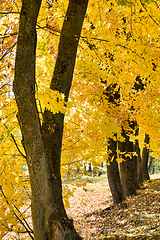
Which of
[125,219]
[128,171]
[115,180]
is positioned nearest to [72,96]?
[125,219]

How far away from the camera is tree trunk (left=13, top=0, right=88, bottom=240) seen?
2355 mm

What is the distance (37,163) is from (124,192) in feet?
25.5

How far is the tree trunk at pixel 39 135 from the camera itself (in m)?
2.36

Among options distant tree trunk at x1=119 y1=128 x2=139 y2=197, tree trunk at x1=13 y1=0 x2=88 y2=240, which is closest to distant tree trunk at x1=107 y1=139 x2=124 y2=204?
distant tree trunk at x1=119 y1=128 x2=139 y2=197

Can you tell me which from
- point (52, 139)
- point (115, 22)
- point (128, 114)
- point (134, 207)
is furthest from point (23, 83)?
point (134, 207)

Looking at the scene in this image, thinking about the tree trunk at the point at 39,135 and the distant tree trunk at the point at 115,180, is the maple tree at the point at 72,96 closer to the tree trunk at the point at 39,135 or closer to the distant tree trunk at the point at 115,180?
the tree trunk at the point at 39,135

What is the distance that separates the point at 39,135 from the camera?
8.26 feet

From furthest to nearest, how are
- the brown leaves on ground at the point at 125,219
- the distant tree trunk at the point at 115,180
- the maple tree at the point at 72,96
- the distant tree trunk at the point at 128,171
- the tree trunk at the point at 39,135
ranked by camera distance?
the distant tree trunk at the point at 128,171 → the distant tree trunk at the point at 115,180 → the brown leaves on ground at the point at 125,219 → the maple tree at the point at 72,96 → the tree trunk at the point at 39,135

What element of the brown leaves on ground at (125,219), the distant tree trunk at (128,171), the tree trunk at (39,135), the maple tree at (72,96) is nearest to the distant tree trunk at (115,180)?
the brown leaves on ground at (125,219)

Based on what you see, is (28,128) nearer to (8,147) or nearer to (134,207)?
(8,147)

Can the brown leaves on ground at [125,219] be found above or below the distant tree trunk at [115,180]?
below

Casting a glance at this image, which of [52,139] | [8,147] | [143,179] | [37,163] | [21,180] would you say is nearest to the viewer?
[37,163]

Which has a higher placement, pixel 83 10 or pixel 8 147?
pixel 83 10

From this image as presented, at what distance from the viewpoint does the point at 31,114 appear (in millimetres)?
2434
